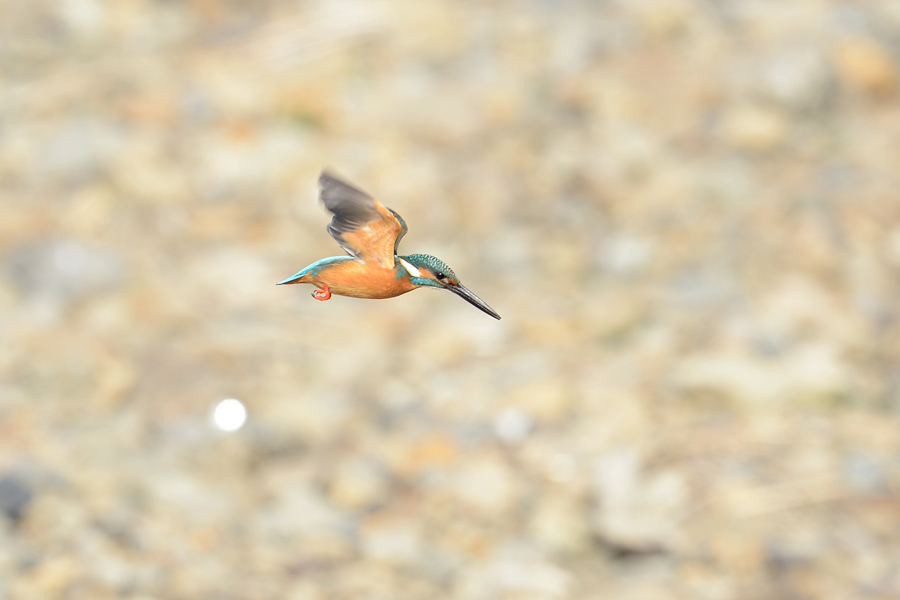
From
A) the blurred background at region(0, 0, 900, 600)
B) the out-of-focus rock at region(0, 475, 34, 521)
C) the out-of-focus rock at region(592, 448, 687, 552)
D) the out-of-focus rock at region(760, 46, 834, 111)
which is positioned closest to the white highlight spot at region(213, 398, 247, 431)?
the blurred background at region(0, 0, 900, 600)

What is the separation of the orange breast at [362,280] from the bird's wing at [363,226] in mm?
16

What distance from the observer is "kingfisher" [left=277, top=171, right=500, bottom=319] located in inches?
61.1

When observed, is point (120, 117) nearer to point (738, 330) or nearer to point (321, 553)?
point (321, 553)

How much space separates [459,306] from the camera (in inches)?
326

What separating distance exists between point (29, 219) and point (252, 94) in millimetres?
2225

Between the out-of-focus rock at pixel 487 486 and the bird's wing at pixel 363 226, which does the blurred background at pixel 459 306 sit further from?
the bird's wing at pixel 363 226

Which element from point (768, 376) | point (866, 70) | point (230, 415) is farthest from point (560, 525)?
point (866, 70)

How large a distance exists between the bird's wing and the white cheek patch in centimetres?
2

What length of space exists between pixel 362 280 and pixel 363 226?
101 millimetres

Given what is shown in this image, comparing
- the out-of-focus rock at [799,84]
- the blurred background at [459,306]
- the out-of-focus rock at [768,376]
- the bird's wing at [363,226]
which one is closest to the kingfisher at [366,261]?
the bird's wing at [363,226]

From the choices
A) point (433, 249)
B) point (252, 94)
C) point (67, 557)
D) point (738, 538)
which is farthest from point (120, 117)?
point (738, 538)

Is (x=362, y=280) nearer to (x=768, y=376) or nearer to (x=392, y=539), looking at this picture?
(x=392, y=539)

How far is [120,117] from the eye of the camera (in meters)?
8.75

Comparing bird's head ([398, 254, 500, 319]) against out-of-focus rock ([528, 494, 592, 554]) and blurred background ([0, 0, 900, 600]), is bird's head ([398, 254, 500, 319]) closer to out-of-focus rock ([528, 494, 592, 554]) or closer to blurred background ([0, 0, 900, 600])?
blurred background ([0, 0, 900, 600])
